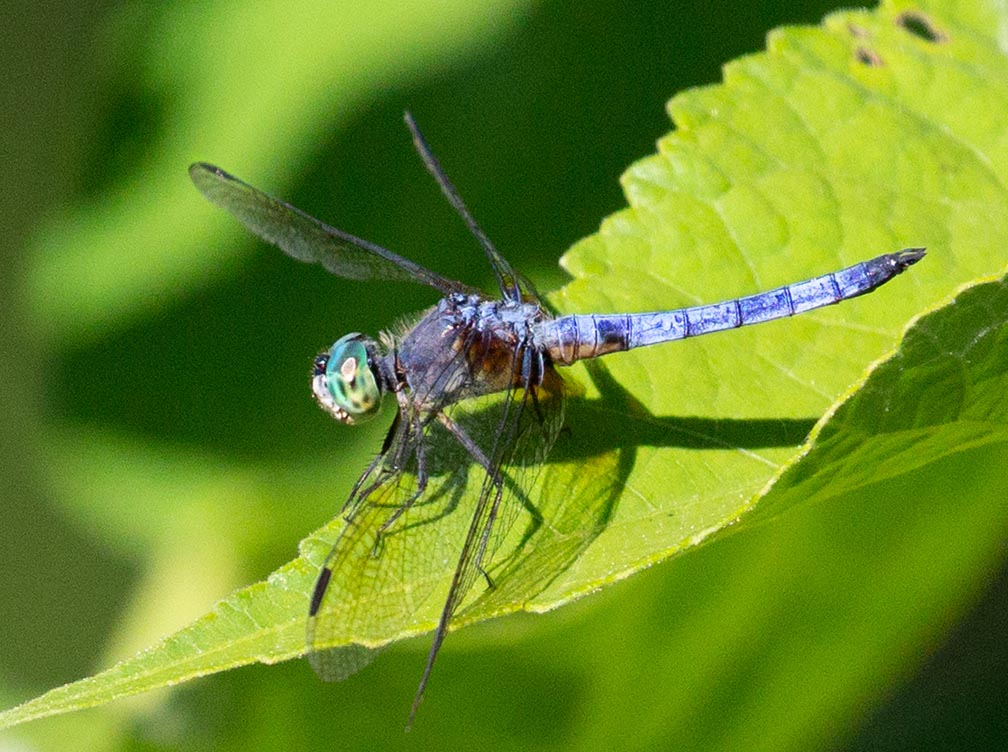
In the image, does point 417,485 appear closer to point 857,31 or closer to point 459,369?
point 459,369

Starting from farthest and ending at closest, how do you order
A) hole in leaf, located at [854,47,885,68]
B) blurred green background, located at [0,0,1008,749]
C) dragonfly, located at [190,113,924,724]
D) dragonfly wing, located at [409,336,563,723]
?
blurred green background, located at [0,0,1008,749] → hole in leaf, located at [854,47,885,68] → dragonfly, located at [190,113,924,724] → dragonfly wing, located at [409,336,563,723]

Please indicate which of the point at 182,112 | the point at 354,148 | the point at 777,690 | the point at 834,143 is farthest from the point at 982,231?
the point at 182,112

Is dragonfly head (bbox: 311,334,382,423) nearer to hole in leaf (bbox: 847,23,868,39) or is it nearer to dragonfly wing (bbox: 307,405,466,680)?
dragonfly wing (bbox: 307,405,466,680)

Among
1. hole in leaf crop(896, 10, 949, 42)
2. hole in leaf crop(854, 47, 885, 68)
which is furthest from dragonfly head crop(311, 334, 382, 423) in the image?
hole in leaf crop(896, 10, 949, 42)

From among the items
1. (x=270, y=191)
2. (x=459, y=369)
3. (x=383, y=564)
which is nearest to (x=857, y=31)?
(x=459, y=369)

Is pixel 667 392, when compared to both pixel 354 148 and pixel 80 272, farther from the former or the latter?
pixel 80 272

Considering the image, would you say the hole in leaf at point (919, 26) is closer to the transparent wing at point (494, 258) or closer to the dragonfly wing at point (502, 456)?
the transparent wing at point (494, 258)
